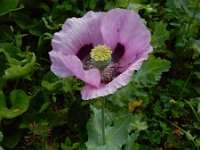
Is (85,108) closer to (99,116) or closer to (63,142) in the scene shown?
(63,142)

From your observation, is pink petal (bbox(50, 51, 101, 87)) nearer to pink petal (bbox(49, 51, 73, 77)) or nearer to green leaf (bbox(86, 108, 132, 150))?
pink petal (bbox(49, 51, 73, 77))

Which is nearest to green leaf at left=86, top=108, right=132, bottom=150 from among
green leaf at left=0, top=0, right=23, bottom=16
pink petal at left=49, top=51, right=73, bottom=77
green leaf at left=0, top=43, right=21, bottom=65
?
pink petal at left=49, top=51, right=73, bottom=77

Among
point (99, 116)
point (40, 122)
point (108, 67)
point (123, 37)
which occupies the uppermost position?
point (123, 37)

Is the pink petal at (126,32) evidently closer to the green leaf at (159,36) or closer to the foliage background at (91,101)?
the foliage background at (91,101)

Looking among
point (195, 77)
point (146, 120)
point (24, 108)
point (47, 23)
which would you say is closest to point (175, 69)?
point (195, 77)

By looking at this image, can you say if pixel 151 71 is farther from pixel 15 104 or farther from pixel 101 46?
pixel 15 104

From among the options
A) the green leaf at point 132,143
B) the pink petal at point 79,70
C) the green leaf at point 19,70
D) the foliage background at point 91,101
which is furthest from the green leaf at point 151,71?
the pink petal at point 79,70
